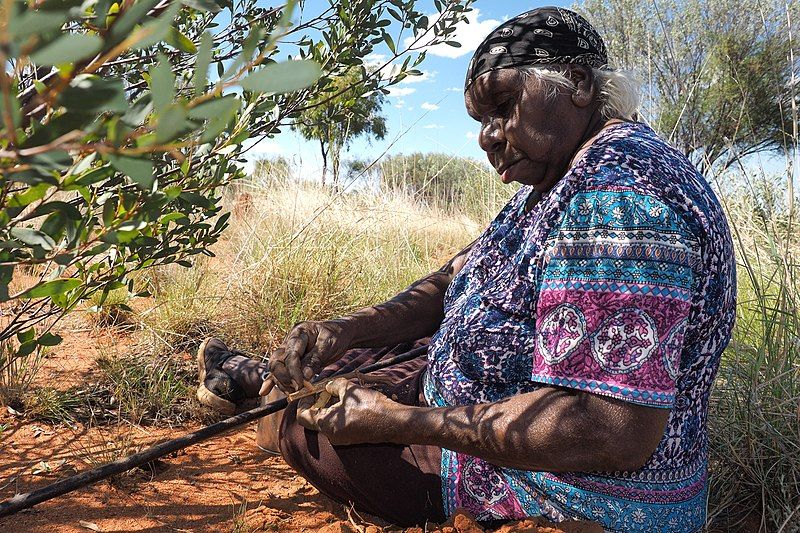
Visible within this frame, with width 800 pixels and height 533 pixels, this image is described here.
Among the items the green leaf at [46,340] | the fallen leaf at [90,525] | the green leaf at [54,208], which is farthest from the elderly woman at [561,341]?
the green leaf at [54,208]

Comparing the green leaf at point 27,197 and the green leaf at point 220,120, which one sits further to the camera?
the green leaf at point 27,197

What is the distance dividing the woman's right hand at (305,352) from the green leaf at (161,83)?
175cm

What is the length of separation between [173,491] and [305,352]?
66cm

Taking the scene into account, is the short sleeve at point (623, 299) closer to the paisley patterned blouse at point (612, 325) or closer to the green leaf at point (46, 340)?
the paisley patterned blouse at point (612, 325)

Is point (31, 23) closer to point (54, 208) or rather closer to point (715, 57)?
point (54, 208)

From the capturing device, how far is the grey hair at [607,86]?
5.67 feet

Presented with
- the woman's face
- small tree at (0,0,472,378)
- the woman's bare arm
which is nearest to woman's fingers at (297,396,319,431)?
the woman's bare arm

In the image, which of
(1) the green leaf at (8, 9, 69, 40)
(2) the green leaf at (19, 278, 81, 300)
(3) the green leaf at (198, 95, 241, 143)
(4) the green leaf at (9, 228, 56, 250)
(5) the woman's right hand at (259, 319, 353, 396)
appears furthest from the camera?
(5) the woman's right hand at (259, 319, 353, 396)

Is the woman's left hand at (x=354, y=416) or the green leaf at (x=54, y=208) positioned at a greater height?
the green leaf at (x=54, y=208)

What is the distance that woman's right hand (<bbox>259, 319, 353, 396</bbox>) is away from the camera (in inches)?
87.8

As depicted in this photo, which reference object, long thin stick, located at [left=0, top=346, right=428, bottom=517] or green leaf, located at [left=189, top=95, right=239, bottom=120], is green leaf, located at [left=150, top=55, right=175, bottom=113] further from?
long thin stick, located at [left=0, top=346, right=428, bottom=517]

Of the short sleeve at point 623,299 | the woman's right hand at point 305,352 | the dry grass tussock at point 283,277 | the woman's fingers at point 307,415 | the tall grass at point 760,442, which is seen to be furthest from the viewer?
the dry grass tussock at point 283,277

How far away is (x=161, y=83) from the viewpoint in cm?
50

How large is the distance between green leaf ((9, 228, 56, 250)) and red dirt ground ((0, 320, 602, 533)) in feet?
4.03
